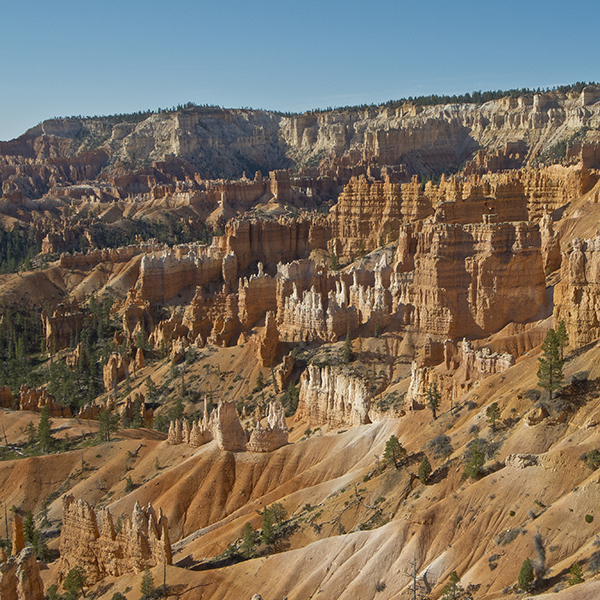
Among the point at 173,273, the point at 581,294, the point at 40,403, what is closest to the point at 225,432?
the point at 581,294

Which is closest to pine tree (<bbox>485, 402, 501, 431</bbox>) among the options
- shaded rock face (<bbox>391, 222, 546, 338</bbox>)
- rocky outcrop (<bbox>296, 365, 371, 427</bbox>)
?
rocky outcrop (<bbox>296, 365, 371, 427</bbox>)

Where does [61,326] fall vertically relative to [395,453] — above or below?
below

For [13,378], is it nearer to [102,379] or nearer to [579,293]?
[102,379]

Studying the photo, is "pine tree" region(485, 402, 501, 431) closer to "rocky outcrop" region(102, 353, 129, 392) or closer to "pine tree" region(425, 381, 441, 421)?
"pine tree" region(425, 381, 441, 421)

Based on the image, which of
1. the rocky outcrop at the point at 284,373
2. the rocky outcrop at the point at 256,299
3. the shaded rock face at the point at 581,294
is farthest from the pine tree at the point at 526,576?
the rocky outcrop at the point at 256,299

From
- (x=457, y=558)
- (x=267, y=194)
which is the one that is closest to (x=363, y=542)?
(x=457, y=558)

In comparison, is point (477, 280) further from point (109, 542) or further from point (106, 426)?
point (109, 542)

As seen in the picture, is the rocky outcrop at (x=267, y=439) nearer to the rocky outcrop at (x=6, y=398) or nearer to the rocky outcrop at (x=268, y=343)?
the rocky outcrop at (x=268, y=343)
